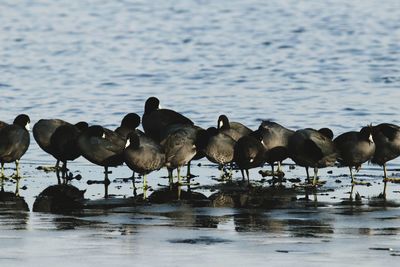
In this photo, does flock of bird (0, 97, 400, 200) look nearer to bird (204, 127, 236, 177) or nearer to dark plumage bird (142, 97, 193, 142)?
bird (204, 127, 236, 177)

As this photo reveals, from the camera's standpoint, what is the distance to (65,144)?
2283cm

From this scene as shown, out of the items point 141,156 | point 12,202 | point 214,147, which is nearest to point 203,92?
point 214,147

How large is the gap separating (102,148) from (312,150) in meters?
3.54

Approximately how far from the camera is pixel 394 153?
22.5 m

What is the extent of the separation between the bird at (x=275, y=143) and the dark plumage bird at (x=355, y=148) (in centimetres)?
96

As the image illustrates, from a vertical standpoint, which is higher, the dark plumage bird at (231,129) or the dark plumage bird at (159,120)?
the dark plumage bird at (159,120)

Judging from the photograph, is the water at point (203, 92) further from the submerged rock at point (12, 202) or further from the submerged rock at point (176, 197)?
the submerged rock at point (176, 197)

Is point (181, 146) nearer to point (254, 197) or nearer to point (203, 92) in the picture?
point (254, 197)

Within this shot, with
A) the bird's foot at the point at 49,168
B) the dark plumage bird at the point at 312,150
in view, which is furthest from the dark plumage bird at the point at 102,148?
the dark plumage bird at the point at 312,150

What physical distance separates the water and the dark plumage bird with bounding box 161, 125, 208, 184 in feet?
1.69

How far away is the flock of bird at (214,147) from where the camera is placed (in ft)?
71.5

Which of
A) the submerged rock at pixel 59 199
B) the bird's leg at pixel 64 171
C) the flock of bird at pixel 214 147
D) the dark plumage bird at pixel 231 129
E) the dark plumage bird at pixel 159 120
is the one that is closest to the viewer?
the submerged rock at pixel 59 199

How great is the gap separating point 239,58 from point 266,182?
23.3 m

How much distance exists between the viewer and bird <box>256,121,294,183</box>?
2252 cm
